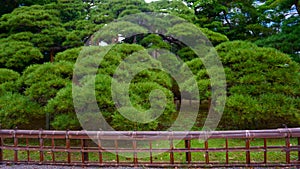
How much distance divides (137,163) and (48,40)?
3.33 m

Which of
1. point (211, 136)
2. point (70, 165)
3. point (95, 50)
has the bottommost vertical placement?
point (70, 165)

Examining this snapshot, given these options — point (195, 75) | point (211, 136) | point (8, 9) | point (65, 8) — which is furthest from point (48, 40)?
point (211, 136)

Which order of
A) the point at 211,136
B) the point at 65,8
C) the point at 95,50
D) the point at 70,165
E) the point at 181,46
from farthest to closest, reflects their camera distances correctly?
1. the point at 65,8
2. the point at 181,46
3. the point at 95,50
4. the point at 70,165
5. the point at 211,136

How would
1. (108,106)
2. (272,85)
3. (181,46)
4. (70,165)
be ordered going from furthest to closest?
(181,46) < (272,85) < (108,106) < (70,165)

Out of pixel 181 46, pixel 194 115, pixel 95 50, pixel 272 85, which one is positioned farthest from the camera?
pixel 181 46

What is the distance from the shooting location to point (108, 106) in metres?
3.15

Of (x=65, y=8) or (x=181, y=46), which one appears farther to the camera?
(x=65, y=8)

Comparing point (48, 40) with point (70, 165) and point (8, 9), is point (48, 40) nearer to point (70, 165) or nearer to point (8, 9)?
point (8, 9)

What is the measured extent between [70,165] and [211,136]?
1486mm

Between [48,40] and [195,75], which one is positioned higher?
[48,40]

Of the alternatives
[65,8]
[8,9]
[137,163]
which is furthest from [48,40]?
[137,163]

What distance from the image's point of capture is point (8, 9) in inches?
230

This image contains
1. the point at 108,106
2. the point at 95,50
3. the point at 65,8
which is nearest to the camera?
the point at 108,106

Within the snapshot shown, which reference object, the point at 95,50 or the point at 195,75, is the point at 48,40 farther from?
the point at 195,75
